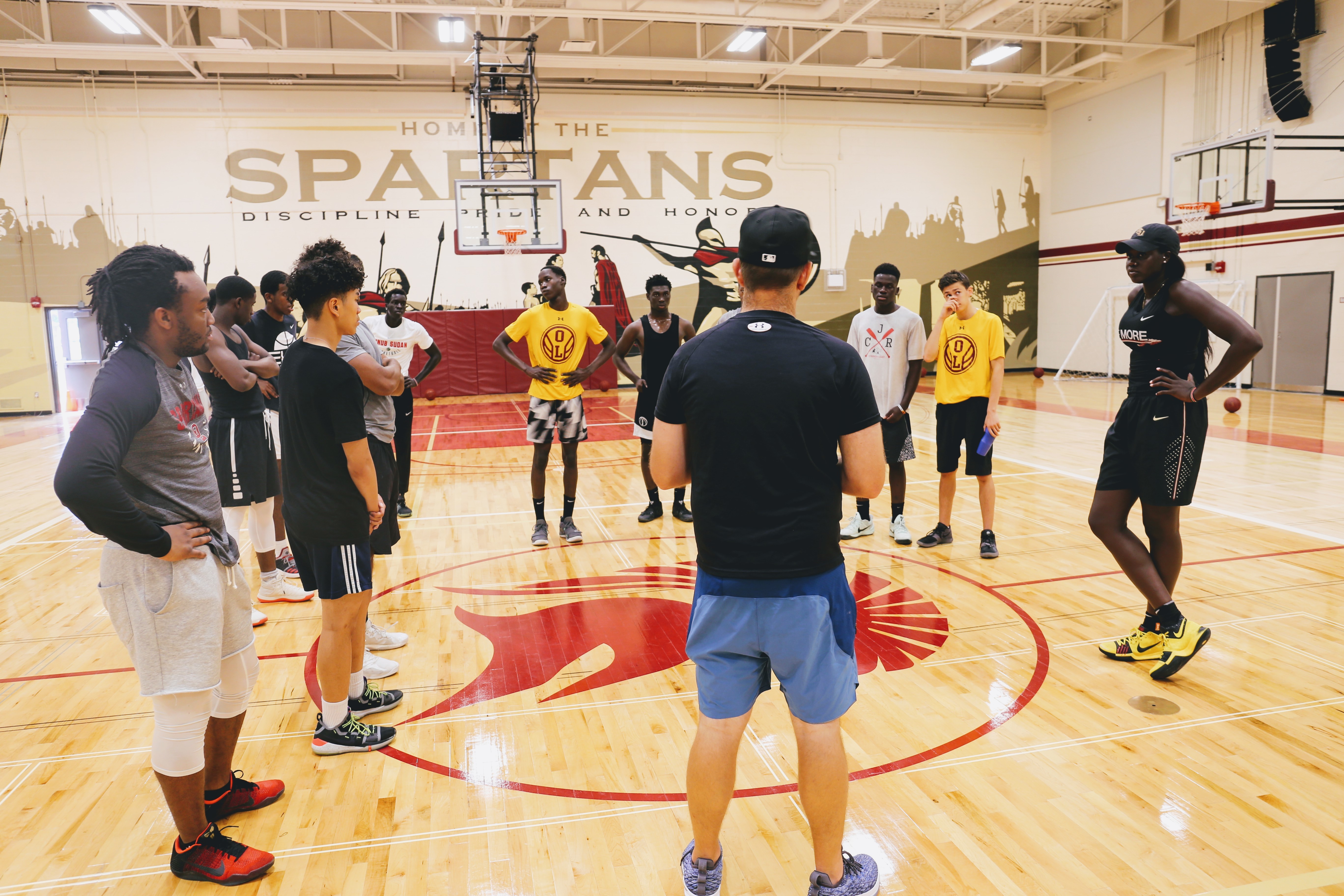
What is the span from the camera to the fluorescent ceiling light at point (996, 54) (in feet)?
54.2

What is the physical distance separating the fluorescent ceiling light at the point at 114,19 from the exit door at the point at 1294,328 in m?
19.8

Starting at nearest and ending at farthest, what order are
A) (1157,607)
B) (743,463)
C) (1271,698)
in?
(743,463)
(1271,698)
(1157,607)

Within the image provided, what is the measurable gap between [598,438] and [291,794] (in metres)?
8.56

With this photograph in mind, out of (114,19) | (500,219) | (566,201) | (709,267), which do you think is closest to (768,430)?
(500,219)

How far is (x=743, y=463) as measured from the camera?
6.55 ft

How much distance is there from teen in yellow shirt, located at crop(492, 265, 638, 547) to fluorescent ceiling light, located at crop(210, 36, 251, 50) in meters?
12.0

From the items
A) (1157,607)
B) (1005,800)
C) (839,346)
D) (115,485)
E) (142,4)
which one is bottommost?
(1005,800)

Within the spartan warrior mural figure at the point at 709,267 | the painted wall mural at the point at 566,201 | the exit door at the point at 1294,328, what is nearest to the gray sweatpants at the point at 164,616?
the painted wall mural at the point at 566,201

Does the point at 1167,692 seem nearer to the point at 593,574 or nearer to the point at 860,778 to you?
the point at 860,778

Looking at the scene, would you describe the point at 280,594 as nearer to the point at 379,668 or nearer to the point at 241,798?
the point at 379,668

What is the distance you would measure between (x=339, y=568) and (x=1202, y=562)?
5.00 metres

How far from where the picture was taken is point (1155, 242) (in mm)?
3564

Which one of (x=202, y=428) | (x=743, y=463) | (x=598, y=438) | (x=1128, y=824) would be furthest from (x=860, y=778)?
(x=598, y=438)

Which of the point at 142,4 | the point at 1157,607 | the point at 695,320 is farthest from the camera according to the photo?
the point at 695,320
